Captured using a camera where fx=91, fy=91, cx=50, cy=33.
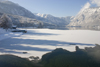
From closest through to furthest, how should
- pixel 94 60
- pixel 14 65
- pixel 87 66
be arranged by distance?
1. pixel 14 65
2. pixel 87 66
3. pixel 94 60

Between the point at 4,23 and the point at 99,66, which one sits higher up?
the point at 4,23

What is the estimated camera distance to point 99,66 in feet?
15.3

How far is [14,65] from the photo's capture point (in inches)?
172

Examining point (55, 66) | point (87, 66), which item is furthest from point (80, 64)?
point (55, 66)

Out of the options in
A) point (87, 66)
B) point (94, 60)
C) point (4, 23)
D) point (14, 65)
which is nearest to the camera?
point (14, 65)

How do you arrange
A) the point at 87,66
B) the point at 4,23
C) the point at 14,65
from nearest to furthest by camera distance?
the point at 14,65 < the point at 87,66 < the point at 4,23

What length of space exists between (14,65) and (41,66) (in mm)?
1315

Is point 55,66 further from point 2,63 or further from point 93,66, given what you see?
point 2,63

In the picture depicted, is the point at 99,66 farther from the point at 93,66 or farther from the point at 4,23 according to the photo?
the point at 4,23

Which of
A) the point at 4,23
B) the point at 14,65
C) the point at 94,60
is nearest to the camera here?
the point at 14,65

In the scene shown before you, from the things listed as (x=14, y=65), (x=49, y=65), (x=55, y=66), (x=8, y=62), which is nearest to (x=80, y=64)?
(x=55, y=66)

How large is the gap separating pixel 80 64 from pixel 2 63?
13.1 ft

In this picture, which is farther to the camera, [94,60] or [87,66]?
[94,60]

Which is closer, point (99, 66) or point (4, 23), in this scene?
point (99, 66)
